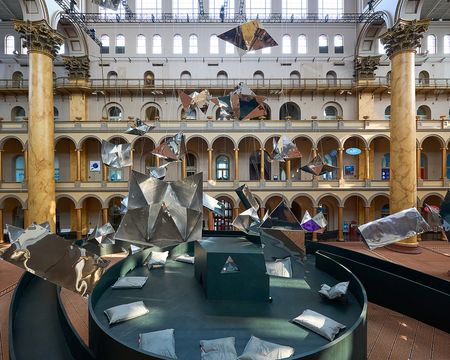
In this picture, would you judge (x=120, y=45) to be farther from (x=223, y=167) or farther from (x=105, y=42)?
(x=223, y=167)

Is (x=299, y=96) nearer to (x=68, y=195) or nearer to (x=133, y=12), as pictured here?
(x=133, y=12)

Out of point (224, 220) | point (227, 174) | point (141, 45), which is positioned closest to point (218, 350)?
point (227, 174)

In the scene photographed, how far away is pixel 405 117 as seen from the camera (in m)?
17.3

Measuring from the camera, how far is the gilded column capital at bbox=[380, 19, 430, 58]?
56.3ft

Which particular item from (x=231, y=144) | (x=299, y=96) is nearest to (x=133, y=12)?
(x=231, y=144)

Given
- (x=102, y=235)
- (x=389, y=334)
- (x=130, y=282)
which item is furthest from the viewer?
(x=102, y=235)

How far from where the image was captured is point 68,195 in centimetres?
2128

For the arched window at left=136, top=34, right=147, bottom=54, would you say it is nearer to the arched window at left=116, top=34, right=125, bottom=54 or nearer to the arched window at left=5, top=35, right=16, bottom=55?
the arched window at left=116, top=34, right=125, bottom=54

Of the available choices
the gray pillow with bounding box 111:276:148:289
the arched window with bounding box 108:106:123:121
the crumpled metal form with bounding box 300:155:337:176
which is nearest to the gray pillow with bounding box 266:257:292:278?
the gray pillow with bounding box 111:276:148:289

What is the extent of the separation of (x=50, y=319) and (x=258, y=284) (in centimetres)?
612

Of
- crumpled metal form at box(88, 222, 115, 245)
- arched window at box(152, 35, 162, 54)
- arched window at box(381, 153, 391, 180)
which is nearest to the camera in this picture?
crumpled metal form at box(88, 222, 115, 245)

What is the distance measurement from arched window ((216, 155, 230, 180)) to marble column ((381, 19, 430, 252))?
12.3 meters

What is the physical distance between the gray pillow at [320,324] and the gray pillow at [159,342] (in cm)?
277

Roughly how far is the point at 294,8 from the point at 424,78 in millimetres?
12742
